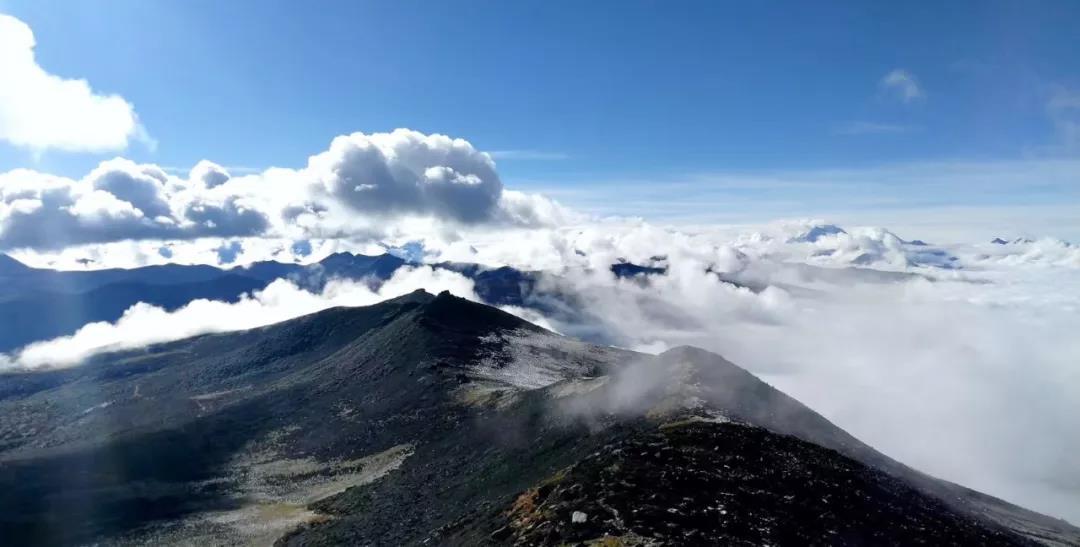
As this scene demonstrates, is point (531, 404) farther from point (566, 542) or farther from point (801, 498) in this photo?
point (566, 542)

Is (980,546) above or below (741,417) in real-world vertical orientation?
below

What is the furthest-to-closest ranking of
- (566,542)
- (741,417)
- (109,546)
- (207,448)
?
1. (207,448)
2. (109,546)
3. (741,417)
4. (566,542)

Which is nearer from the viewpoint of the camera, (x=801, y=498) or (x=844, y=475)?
(x=801, y=498)

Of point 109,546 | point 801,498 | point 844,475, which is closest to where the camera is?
point 801,498

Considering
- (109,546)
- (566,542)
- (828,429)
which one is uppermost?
(566,542)

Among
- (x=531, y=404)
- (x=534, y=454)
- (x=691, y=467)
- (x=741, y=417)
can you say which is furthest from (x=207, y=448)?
(x=691, y=467)

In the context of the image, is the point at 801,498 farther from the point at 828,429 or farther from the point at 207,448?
the point at 207,448
